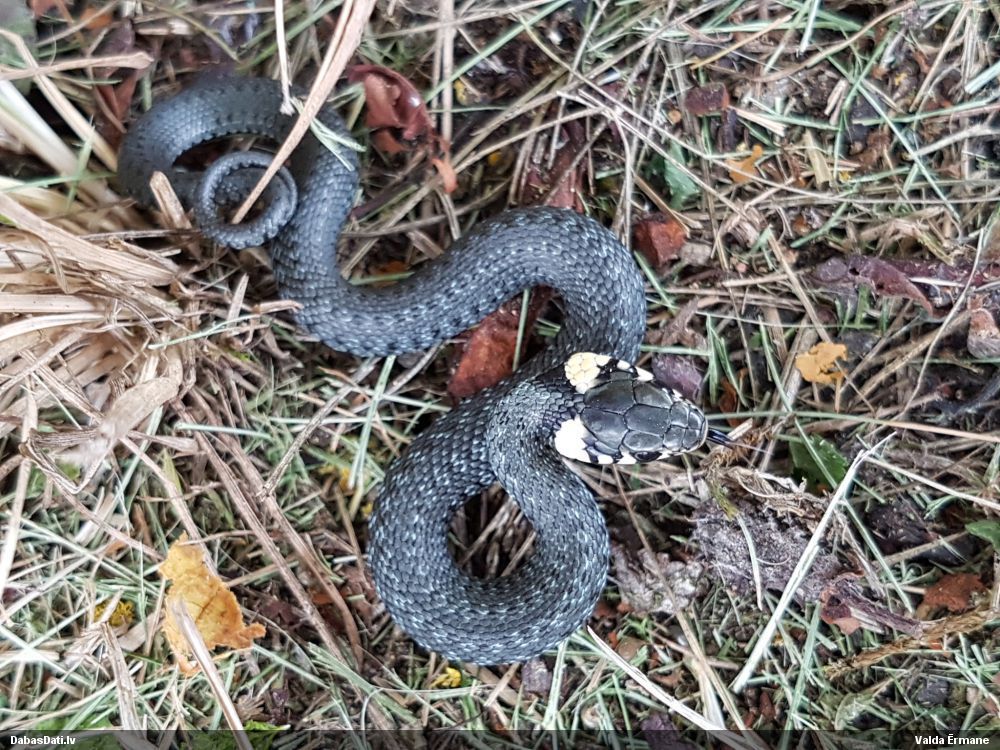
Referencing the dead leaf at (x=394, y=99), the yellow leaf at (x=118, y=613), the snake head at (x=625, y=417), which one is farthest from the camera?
the dead leaf at (x=394, y=99)

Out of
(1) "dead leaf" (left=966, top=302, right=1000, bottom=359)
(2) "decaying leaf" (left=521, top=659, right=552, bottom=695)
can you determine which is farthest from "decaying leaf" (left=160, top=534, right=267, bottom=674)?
(1) "dead leaf" (left=966, top=302, right=1000, bottom=359)

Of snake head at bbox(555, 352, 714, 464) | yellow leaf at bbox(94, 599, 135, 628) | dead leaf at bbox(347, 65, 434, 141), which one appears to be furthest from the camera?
dead leaf at bbox(347, 65, 434, 141)

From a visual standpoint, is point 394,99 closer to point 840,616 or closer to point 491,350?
point 491,350

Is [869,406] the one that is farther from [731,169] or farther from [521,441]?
[521,441]

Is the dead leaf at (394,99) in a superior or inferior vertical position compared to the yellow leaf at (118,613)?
superior

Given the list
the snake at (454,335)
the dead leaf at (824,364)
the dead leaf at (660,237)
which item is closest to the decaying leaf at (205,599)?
the snake at (454,335)

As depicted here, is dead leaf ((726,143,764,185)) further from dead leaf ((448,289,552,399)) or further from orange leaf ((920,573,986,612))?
orange leaf ((920,573,986,612))

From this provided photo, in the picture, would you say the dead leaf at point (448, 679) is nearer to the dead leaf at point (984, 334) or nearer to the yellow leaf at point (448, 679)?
the yellow leaf at point (448, 679)

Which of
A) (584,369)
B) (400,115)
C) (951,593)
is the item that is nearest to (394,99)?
(400,115)
